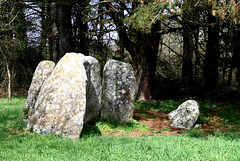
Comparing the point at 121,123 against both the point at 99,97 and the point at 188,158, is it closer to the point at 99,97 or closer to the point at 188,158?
the point at 99,97

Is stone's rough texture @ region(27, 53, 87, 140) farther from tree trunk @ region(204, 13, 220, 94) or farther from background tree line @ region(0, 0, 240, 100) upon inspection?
tree trunk @ region(204, 13, 220, 94)

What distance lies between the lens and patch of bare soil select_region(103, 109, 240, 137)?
23.9 feet

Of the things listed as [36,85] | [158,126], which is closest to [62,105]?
[36,85]

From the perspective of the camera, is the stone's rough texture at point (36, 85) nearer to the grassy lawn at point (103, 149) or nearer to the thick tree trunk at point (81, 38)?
the grassy lawn at point (103, 149)

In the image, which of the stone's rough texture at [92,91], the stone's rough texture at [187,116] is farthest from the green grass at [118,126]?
the stone's rough texture at [187,116]

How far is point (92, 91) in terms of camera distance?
755 cm

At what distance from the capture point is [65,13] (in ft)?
41.5

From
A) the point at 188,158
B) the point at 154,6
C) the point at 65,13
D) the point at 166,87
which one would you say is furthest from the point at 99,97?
the point at 166,87

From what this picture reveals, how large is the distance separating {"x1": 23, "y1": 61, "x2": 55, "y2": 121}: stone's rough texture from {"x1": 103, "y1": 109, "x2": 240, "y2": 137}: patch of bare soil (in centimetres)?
277

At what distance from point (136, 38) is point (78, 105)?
25.5ft

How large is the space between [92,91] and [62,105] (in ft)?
6.77

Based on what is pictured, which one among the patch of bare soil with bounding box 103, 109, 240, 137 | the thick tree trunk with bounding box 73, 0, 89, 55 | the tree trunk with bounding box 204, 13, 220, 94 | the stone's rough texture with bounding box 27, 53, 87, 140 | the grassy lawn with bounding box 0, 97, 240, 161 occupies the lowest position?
the patch of bare soil with bounding box 103, 109, 240, 137

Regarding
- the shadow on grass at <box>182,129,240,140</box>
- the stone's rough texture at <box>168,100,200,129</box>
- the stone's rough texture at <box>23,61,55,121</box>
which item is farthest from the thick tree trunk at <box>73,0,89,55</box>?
the shadow on grass at <box>182,129,240,140</box>

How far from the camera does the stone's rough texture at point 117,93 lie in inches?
321
